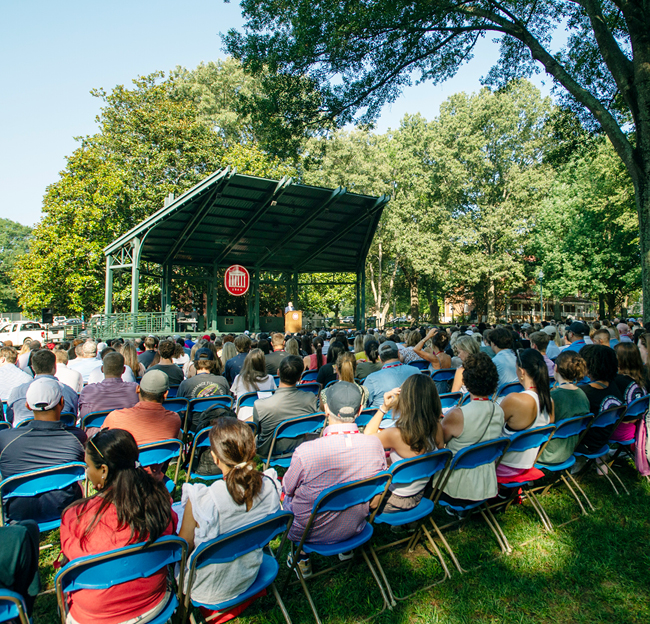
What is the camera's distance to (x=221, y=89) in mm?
36688

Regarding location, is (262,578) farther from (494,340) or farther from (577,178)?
(577,178)

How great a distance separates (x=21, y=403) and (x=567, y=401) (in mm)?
5216

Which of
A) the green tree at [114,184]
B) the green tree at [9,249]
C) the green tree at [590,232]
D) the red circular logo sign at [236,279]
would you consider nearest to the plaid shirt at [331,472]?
the red circular logo sign at [236,279]

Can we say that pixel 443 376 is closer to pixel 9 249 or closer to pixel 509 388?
pixel 509 388

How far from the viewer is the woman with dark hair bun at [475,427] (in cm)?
318

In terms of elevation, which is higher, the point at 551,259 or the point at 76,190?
the point at 76,190

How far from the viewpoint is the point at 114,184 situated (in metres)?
22.4

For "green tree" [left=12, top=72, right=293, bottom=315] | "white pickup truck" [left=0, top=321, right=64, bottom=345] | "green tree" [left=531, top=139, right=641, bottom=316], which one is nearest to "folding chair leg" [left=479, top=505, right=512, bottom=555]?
"green tree" [left=12, top=72, right=293, bottom=315]

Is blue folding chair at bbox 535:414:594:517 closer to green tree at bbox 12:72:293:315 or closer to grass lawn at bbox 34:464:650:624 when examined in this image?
grass lawn at bbox 34:464:650:624

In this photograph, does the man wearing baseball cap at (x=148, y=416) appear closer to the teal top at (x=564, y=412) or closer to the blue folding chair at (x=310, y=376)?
the teal top at (x=564, y=412)

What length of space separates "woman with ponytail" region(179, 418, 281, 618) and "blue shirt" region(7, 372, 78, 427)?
9.02 feet

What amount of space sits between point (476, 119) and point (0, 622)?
120 feet

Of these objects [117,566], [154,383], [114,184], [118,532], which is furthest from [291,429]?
[114,184]

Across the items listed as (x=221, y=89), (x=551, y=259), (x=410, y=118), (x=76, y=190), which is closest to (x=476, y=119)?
(x=410, y=118)
